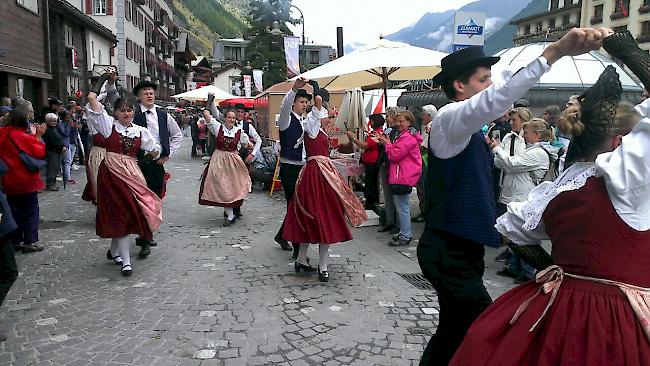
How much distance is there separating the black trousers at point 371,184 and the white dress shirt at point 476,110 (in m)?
5.64

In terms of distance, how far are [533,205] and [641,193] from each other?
46 centimetres

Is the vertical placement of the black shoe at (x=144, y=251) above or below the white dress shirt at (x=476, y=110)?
below

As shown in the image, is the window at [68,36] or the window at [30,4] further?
the window at [68,36]

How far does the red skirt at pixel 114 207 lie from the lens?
18.3 ft

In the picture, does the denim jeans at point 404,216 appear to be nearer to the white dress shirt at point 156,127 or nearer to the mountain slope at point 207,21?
the white dress shirt at point 156,127

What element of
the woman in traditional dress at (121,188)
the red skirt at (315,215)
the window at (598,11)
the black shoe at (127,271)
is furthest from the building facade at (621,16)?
the black shoe at (127,271)

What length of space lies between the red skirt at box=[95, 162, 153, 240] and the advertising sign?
17.7 feet

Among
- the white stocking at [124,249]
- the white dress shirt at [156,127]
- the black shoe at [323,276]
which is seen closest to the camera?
the black shoe at [323,276]

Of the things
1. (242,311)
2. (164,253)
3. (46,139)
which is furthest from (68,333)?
(46,139)

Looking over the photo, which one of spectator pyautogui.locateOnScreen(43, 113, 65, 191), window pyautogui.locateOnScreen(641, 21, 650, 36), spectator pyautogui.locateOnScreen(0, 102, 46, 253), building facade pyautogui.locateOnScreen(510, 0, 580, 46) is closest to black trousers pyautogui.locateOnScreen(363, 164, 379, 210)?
spectator pyautogui.locateOnScreen(0, 102, 46, 253)

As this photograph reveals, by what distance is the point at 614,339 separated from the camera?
177cm

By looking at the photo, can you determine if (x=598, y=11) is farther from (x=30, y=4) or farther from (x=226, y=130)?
(x=226, y=130)

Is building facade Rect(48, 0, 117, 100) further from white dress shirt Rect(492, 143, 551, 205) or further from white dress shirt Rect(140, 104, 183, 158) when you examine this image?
white dress shirt Rect(492, 143, 551, 205)

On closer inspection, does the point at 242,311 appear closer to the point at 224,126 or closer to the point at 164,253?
the point at 164,253
